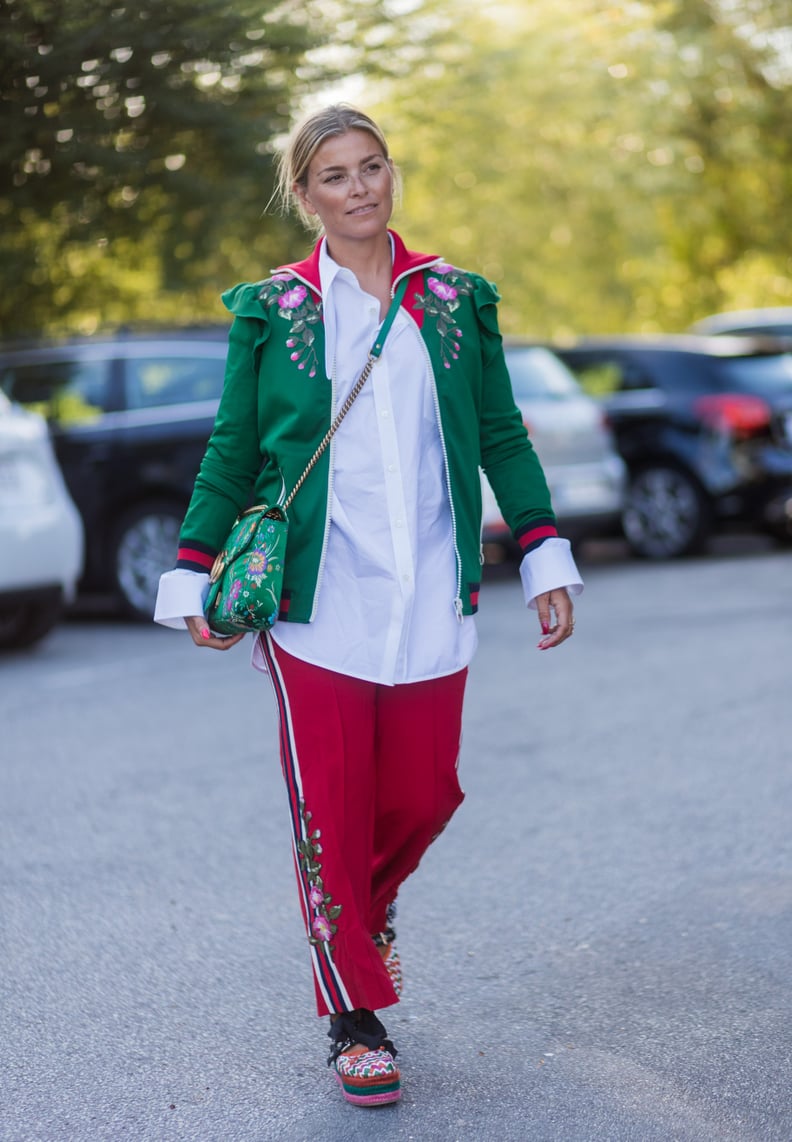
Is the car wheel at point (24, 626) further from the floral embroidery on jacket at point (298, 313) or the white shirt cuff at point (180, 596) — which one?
the floral embroidery on jacket at point (298, 313)

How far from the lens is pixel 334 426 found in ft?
11.4

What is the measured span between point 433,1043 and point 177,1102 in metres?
0.61

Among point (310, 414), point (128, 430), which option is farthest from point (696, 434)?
point (310, 414)

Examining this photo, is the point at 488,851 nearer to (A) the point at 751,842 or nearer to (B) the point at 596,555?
(A) the point at 751,842

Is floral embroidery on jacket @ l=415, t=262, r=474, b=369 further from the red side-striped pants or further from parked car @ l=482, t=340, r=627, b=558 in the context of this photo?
parked car @ l=482, t=340, r=627, b=558

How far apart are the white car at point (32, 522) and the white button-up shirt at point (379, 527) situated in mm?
5861

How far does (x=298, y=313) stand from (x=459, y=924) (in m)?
1.94

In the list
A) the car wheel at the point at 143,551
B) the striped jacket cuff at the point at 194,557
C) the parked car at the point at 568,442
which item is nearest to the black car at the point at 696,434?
the parked car at the point at 568,442

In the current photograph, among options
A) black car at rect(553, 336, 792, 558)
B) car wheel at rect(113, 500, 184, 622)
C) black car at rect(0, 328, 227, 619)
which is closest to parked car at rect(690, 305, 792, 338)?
black car at rect(553, 336, 792, 558)

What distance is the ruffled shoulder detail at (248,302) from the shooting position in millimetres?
3492

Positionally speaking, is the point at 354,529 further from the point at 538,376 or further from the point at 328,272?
the point at 538,376

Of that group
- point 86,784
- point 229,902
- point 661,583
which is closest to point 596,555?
point 661,583

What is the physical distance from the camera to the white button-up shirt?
3484mm

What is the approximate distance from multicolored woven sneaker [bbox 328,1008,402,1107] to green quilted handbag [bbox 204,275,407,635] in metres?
0.83
